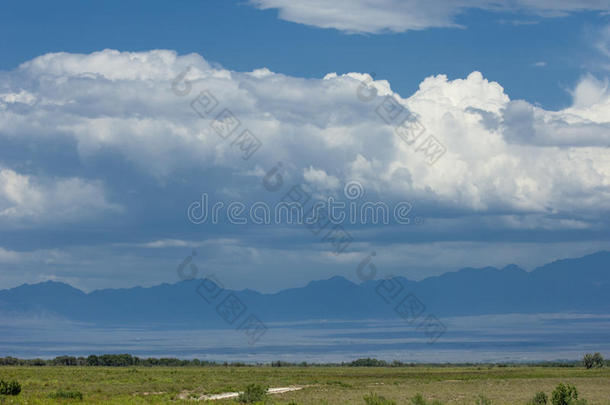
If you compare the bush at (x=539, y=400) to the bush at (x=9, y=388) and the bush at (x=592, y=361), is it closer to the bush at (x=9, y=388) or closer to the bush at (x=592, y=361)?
the bush at (x=9, y=388)

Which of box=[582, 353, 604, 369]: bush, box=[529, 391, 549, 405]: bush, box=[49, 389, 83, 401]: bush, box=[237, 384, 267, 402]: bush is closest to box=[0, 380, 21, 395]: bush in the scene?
box=[49, 389, 83, 401]: bush

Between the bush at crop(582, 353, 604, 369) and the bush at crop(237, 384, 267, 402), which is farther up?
the bush at crop(582, 353, 604, 369)

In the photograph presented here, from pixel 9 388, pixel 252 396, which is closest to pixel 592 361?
pixel 252 396

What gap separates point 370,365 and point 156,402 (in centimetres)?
11571

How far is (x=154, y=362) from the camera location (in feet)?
528

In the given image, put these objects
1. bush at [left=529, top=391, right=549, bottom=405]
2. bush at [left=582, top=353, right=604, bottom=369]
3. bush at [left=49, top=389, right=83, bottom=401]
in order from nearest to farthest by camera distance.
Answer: bush at [left=529, top=391, right=549, bottom=405] < bush at [left=49, top=389, right=83, bottom=401] < bush at [left=582, top=353, right=604, bottom=369]

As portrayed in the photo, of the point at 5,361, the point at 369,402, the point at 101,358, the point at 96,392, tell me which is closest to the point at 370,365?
the point at 101,358

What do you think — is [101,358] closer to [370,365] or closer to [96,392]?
[370,365]

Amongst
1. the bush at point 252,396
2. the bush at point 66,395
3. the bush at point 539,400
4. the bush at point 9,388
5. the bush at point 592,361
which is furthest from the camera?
the bush at point 592,361

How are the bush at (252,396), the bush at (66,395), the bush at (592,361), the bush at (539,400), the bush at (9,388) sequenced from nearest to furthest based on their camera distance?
1. the bush at (539,400)
2. the bush at (66,395)
3. the bush at (9,388)
4. the bush at (252,396)
5. the bush at (592,361)

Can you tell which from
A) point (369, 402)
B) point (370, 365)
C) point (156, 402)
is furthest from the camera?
point (370, 365)

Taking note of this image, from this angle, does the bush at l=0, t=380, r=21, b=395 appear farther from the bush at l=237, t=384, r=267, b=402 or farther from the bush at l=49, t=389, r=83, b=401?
the bush at l=237, t=384, r=267, b=402

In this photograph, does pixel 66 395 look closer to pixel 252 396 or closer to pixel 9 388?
pixel 9 388

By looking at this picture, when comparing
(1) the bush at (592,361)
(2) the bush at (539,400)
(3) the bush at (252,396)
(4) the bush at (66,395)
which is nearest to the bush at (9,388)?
(4) the bush at (66,395)
